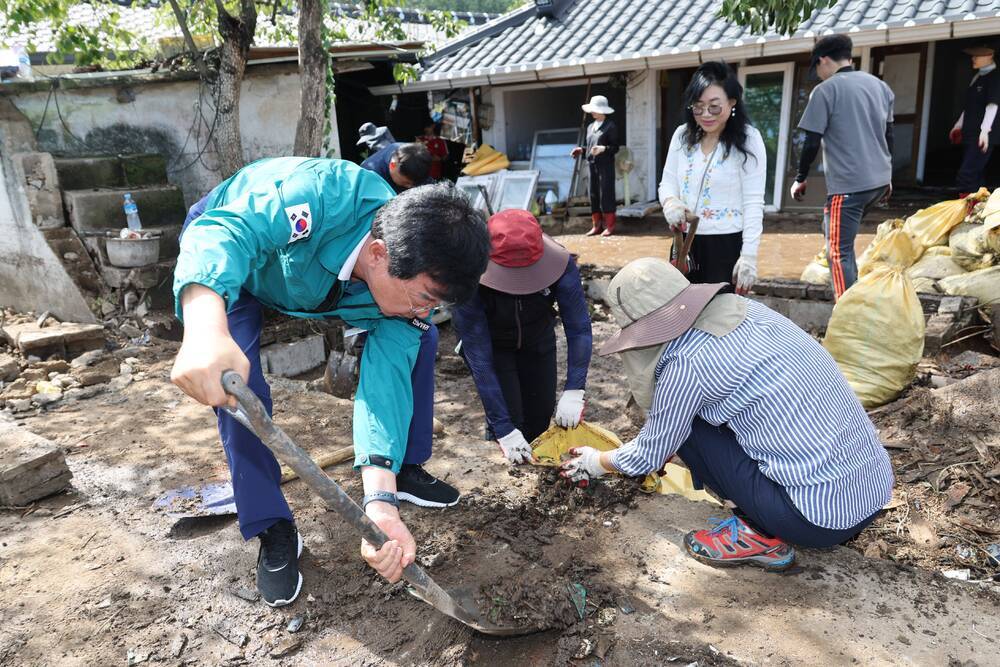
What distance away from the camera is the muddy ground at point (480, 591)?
1.94m

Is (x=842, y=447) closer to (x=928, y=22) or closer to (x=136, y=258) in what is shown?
Result: (x=136, y=258)

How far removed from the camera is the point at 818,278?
5418mm

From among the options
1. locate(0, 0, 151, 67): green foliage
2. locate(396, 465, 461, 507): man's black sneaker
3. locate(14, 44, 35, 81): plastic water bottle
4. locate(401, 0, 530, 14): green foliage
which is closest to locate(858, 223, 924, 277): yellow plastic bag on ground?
locate(396, 465, 461, 507): man's black sneaker

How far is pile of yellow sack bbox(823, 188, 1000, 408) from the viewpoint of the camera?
3.80 m

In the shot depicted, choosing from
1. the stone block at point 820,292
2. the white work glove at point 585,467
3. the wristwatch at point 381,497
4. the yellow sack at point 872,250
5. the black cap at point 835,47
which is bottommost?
the stone block at point 820,292

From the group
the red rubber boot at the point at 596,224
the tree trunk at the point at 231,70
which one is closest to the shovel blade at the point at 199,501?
the tree trunk at the point at 231,70

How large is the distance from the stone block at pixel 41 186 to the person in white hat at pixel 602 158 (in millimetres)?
5719

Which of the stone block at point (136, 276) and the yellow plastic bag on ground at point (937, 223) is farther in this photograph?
the stone block at point (136, 276)

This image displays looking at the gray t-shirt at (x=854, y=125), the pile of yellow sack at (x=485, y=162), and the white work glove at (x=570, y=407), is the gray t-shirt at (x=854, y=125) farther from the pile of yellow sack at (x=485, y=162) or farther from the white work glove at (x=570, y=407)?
the pile of yellow sack at (x=485, y=162)

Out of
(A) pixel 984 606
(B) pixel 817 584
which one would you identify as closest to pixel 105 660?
(B) pixel 817 584

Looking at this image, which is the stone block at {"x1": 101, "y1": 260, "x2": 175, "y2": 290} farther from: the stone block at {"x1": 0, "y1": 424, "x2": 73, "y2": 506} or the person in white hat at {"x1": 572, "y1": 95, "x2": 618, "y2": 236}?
the person in white hat at {"x1": 572, "y1": 95, "x2": 618, "y2": 236}

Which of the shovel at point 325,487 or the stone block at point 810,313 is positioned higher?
the shovel at point 325,487

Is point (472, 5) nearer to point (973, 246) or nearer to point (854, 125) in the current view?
point (973, 246)

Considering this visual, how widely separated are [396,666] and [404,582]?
0.33 metres
